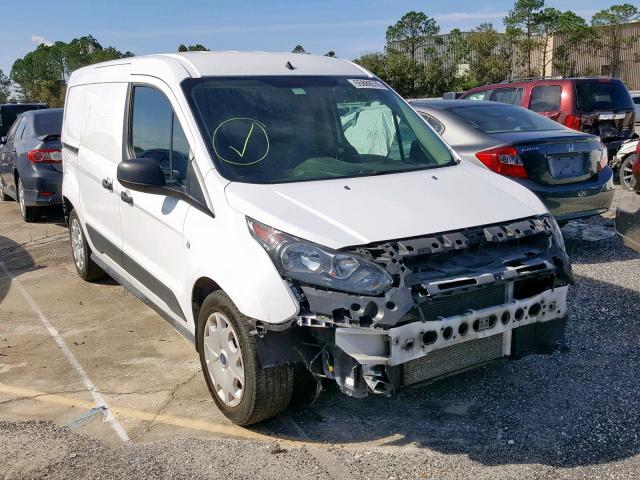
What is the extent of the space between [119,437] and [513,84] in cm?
1123

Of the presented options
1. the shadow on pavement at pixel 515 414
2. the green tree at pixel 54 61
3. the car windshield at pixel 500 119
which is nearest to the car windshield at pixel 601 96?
the car windshield at pixel 500 119

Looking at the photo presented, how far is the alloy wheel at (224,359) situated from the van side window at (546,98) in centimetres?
978

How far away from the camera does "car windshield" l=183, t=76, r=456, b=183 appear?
4254mm

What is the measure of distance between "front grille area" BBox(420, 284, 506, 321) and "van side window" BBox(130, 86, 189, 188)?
171cm

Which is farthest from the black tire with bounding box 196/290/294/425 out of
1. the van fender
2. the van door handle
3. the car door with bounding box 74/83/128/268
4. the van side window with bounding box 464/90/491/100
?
the van side window with bounding box 464/90/491/100

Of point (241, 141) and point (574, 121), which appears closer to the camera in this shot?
point (241, 141)

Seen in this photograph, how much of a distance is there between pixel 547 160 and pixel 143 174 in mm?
4442

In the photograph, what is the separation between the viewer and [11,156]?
1127 centimetres

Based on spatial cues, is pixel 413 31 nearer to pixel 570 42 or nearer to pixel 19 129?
pixel 570 42

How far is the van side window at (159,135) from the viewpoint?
4.40 meters

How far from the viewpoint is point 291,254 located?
349 centimetres

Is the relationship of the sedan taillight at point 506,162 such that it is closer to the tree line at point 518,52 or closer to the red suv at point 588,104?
the red suv at point 588,104

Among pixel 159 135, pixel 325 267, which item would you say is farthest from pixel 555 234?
pixel 159 135

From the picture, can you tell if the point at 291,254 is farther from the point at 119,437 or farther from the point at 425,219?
the point at 119,437
